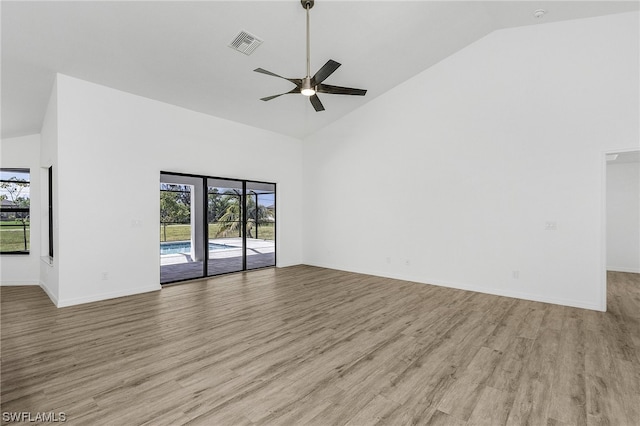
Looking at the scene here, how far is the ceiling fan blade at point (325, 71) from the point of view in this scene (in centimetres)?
299

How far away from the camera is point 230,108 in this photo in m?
5.76

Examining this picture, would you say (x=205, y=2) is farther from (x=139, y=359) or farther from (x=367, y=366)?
(x=367, y=366)

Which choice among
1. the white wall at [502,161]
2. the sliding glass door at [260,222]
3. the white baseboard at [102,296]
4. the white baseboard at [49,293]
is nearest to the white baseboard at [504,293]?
the white wall at [502,161]

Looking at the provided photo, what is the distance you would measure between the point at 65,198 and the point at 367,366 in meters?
4.66

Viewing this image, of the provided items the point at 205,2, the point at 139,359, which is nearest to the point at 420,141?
the point at 205,2

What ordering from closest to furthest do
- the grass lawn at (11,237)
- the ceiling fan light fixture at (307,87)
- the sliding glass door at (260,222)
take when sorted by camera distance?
1. the ceiling fan light fixture at (307,87)
2. the grass lawn at (11,237)
3. the sliding glass door at (260,222)

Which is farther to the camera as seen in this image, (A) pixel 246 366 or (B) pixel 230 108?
(B) pixel 230 108

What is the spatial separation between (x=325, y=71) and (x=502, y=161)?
3.48 m

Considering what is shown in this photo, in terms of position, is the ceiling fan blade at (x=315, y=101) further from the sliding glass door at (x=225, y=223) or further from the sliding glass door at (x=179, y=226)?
the sliding glass door at (x=179, y=226)

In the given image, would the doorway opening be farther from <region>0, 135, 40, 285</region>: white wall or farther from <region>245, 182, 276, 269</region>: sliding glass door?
<region>0, 135, 40, 285</region>: white wall

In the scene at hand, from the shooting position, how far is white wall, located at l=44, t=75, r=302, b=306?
4.29 metres

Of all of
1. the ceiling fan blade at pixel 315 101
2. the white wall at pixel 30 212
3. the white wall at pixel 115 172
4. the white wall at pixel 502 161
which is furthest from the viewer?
the white wall at pixel 30 212

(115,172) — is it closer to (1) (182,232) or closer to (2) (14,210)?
(1) (182,232)

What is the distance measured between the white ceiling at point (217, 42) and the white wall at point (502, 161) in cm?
41
